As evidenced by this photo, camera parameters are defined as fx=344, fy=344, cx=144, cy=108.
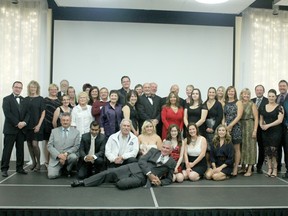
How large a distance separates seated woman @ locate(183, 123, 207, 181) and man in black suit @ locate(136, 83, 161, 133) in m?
0.60

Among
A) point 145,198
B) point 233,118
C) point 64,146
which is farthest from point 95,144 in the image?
point 233,118

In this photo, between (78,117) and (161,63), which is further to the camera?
(161,63)

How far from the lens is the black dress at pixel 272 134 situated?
16.6ft

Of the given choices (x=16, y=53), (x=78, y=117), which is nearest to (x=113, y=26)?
(x=16, y=53)

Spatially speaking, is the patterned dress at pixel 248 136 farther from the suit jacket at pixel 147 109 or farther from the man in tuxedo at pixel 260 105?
the suit jacket at pixel 147 109

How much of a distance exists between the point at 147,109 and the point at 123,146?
79 cm

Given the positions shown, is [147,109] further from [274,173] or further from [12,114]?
[274,173]

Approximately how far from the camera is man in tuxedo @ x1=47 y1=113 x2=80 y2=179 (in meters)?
4.88

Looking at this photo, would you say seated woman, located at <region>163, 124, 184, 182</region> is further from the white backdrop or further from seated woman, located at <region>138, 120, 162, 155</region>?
the white backdrop

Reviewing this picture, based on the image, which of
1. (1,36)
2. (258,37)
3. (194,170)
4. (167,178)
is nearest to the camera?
(167,178)

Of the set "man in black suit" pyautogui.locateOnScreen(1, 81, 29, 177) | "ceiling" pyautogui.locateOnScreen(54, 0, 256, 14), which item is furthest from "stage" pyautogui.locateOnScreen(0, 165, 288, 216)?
"ceiling" pyautogui.locateOnScreen(54, 0, 256, 14)

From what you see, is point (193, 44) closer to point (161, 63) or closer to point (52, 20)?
point (161, 63)

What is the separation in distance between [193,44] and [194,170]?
9.71ft

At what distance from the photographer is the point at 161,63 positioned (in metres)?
6.86
